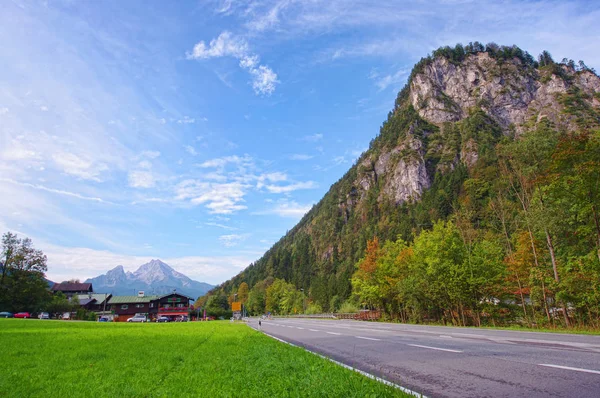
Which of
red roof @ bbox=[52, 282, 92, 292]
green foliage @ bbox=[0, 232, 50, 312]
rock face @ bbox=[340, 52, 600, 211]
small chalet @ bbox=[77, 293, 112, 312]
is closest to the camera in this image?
green foliage @ bbox=[0, 232, 50, 312]

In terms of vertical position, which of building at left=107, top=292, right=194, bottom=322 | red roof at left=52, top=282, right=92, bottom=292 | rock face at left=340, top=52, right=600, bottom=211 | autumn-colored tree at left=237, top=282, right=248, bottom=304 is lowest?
building at left=107, top=292, right=194, bottom=322

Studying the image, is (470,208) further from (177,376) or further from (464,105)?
(464,105)

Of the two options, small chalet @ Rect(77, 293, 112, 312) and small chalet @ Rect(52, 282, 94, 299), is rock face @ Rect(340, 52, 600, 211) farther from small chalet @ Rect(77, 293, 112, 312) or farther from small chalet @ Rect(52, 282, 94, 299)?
small chalet @ Rect(52, 282, 94, 299)

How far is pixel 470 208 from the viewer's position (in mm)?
86562

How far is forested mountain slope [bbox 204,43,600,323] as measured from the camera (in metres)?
22.7

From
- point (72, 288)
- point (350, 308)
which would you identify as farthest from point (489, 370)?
point (72, 288)

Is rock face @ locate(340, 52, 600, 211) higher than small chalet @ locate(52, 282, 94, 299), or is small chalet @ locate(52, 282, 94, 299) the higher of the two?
rock face @ locate(340, 52, 600, 211)

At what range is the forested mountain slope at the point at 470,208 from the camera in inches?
894

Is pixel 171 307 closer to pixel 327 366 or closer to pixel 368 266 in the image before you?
pixel 368 266

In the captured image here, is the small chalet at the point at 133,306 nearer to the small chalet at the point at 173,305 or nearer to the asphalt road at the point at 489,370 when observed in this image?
the small chalet at the point at 173,305

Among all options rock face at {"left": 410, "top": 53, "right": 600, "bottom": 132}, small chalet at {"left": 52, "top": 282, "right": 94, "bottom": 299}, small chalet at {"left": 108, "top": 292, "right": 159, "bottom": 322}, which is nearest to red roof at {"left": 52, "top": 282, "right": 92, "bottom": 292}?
small chalet at {"left": 52, "top": 282, "right": 94, "bottom": 299}

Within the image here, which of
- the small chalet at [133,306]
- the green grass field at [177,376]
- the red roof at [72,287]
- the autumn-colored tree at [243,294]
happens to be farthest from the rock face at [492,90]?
the green grass field at [177,376]

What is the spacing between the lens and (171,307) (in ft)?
300

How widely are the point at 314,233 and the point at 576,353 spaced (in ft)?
609
